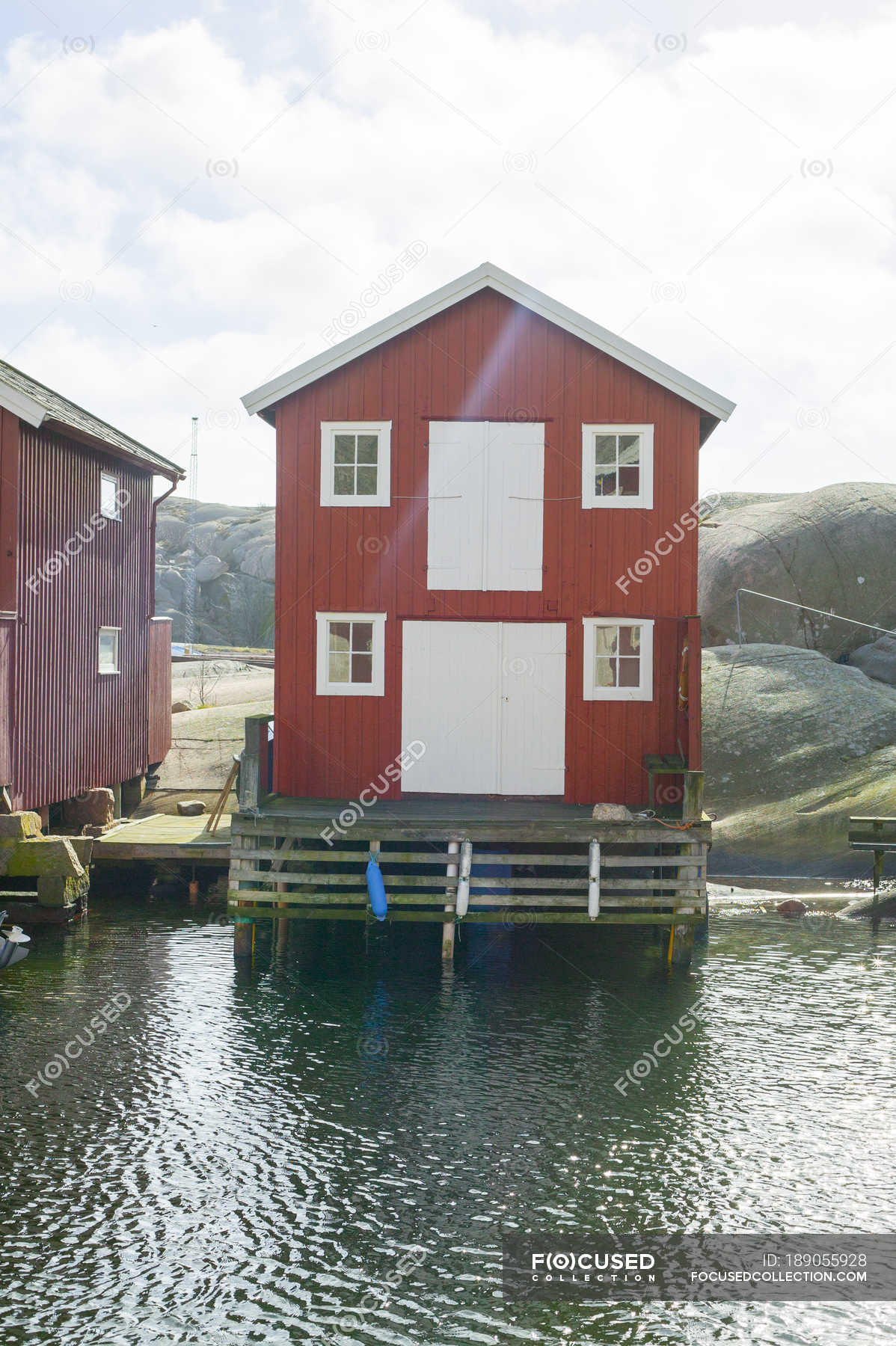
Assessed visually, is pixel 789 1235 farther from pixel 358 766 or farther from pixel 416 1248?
pixel 358 766

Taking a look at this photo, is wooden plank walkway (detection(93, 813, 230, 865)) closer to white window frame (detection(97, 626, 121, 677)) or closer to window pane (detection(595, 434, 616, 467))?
white window frame (detection(97, 626, 121, 677))

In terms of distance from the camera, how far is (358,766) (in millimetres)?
18734

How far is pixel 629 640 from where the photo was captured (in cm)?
1886

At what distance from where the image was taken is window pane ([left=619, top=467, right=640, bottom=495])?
61.9 feet

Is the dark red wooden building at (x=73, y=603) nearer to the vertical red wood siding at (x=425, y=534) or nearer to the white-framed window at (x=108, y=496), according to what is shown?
the white-framed window at (x=108, y=496)

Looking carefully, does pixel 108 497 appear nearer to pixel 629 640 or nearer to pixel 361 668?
pixel 361 668

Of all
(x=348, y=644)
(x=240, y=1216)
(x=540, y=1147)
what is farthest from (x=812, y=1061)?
(x=348, y=644)

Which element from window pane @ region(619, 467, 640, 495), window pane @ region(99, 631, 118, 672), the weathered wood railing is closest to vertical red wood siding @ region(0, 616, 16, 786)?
window pane @ region(99, 631, 118, 672)

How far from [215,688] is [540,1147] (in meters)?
29.0

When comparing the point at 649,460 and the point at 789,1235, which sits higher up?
the point at 649,460

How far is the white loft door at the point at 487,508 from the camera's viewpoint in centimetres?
1881

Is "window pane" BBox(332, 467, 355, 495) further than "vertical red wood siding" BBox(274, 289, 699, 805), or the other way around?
"window pane" BBox(332, 467, 355, 495)

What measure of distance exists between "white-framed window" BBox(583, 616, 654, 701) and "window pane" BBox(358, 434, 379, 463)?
167 inches

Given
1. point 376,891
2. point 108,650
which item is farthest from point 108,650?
point 376,891
